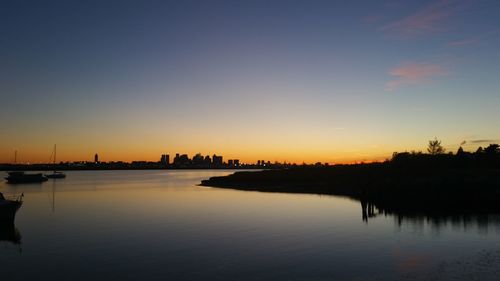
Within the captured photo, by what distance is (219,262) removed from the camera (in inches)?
1117

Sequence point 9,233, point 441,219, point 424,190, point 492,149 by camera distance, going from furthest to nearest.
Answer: point 492,149
point 424,190
point 441,219
point 9,233

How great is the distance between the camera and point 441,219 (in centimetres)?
4784

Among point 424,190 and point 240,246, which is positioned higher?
point 424,190

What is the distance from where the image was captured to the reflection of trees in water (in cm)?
4272

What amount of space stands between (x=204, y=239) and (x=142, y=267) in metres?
10.7

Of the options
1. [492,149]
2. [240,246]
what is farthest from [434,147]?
[240,246]

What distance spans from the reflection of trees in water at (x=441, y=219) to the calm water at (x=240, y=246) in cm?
20

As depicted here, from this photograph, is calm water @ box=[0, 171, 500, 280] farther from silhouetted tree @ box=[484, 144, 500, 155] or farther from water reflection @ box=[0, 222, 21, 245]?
silhouetted tree @ box=[484, 144, 500, 155]

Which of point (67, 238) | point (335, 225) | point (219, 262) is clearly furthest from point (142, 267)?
point (335, 225)

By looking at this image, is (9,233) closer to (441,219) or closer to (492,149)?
(441,219)

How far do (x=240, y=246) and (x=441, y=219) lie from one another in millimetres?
26978

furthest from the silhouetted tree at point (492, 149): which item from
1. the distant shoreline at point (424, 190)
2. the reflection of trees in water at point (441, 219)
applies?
the reflection of trees in water at point (441, 219)

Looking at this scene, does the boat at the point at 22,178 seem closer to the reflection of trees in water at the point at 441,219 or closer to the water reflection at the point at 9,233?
the water reflection at the point at 9,233

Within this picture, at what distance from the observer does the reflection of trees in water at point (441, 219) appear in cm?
4272
